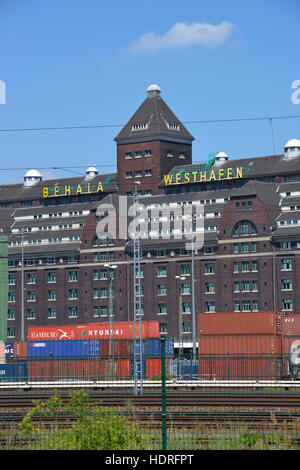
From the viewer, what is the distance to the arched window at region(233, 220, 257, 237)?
120m

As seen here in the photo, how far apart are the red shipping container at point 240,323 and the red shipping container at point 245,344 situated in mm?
693

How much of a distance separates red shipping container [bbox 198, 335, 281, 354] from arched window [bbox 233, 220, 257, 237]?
6010cm

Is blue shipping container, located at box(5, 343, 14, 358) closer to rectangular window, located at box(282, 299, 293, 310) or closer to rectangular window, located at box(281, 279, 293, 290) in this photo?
rectangular window, located at box(282, 299, 293, 310)

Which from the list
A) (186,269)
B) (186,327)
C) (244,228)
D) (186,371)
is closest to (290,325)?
(186,371)

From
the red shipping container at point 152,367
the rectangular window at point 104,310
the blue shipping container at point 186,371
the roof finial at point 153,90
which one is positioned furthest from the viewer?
the roof finial at point 153,90

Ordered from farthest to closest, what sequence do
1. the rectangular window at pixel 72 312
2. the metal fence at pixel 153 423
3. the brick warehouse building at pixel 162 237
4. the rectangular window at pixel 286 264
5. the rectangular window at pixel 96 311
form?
the rectangular window at pixel 72 312 → the rectangular window at pixel 96 311 → the brick warehouse building at pixel 162 237 → the rectangular window at pixel 286 264 → the metal fence at pixel 153 423

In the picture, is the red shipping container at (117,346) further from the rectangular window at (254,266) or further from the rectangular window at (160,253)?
the rectangular window at (160,253)

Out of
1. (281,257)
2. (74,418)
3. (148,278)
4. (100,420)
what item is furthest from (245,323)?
(148,278)

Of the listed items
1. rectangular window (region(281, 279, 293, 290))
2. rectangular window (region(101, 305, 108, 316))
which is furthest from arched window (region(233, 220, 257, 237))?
rectangular window (region(101, 305, 108, 316))

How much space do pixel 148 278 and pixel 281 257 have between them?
19.8 meters

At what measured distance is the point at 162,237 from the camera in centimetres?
12631

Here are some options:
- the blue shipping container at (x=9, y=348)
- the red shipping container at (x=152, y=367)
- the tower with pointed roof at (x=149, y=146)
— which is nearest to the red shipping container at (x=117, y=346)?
the red shipping container at (x=152, y=367)

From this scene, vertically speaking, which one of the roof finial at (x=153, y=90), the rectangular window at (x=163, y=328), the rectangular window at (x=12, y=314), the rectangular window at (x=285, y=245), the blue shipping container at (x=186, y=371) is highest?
the roof finial at (x=153, y=90)

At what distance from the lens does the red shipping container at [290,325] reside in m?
63.0
